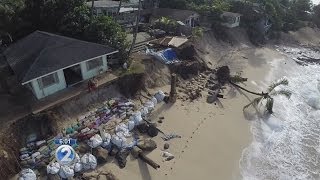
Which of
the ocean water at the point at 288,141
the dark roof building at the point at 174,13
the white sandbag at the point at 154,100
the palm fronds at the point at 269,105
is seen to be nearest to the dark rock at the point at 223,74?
the palm fronds at the point at 269,105

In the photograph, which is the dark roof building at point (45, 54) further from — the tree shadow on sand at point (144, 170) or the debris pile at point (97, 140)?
the tree shadow on sand at point (144, 170)

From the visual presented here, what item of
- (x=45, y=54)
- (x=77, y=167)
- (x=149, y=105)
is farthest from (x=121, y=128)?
(x=45, y=54)

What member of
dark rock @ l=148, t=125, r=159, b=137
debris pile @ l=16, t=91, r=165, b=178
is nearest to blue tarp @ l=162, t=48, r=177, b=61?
debris pile @ l=16, t=91, r=165, b=178

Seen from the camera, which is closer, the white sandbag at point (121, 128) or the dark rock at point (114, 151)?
the dark rock at point (114, 151)

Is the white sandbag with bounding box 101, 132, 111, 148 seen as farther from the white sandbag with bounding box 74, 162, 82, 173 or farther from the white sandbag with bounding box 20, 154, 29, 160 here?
the white sandbag with bounding box 20, 154, 29, 160

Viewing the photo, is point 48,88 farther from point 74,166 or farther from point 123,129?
point 74,166
